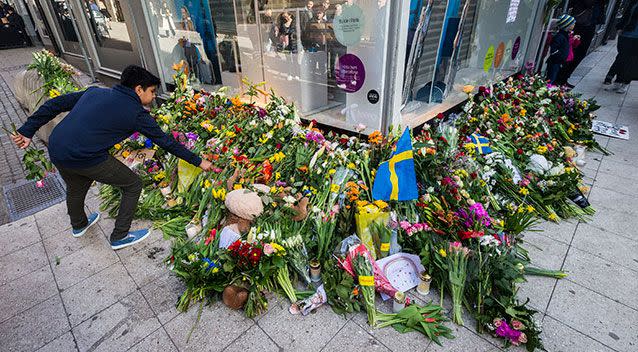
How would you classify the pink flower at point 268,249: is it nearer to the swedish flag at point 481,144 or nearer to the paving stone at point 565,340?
the paving stone at point 565,340

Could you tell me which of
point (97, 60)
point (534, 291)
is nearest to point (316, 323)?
point (534, 291)

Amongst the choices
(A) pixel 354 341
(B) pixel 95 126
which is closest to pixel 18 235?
(B) pixel 95 126

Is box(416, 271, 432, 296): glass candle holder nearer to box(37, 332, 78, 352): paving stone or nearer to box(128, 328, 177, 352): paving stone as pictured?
box(128, 328, 177, 352): paving stone

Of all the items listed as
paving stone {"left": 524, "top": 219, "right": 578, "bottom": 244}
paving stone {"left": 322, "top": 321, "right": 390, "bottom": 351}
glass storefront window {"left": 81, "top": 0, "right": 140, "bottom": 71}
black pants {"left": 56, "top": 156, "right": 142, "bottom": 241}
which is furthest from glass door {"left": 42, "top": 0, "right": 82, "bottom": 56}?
paving stone {"left": 524, "top": 219, "right": 578, "bottom": 244}

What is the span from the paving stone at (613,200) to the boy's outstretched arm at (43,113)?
17.6ft

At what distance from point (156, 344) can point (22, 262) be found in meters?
1.87

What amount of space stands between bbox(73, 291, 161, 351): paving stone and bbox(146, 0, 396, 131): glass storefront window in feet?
10.4

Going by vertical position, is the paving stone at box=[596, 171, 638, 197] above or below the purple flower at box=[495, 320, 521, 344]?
below

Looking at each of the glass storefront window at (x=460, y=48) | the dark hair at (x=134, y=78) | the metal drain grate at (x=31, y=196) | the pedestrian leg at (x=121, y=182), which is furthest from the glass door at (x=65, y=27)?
the glass storefront window at (x=460, y=48)

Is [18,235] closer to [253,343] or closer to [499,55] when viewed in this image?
[253,343]

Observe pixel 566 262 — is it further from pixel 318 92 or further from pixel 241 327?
pixel 318 92

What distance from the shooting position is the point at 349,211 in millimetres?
2943

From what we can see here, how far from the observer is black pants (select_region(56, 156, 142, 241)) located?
271 centimetres

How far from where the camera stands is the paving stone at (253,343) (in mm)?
2176
